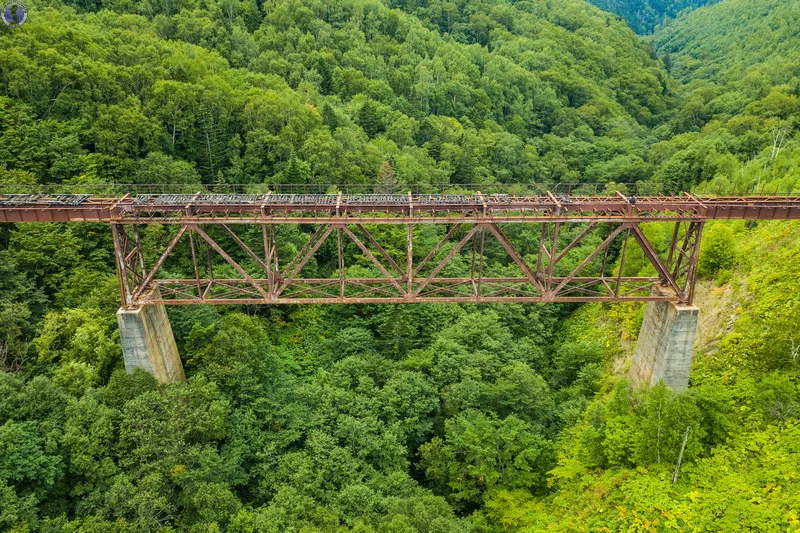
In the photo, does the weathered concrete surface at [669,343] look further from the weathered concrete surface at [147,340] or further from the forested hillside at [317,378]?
the weathered concrete surface at [147,340]

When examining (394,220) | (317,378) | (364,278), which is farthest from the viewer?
(317,378)

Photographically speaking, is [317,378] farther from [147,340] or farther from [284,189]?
[284,189]

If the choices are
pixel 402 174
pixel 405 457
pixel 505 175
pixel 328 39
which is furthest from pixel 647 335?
pixel 328 39

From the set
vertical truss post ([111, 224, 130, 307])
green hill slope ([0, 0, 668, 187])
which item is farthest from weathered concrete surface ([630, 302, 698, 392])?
green hill slope ([0, 0, 668, 187])

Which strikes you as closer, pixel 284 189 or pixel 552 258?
pixel 552 258

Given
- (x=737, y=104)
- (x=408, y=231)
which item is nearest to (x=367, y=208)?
(x=408, y=231)

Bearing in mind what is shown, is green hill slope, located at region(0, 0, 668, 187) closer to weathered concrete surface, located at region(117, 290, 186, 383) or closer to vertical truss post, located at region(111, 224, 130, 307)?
vertical truss post, located at region(111, 224, 130, 307)

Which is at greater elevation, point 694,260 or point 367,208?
point 367,208
